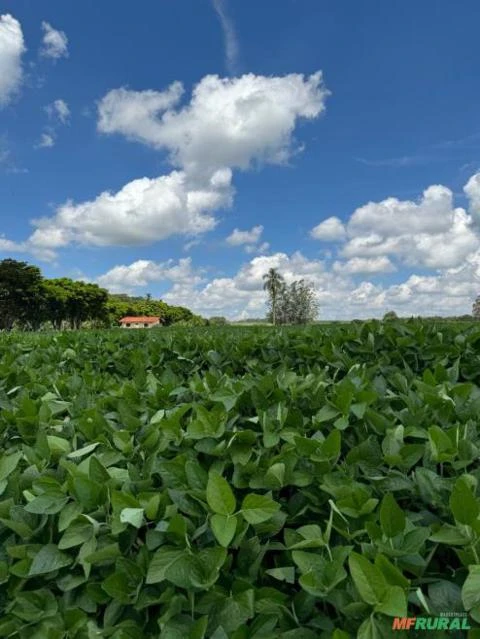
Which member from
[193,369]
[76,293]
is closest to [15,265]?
[76,293]

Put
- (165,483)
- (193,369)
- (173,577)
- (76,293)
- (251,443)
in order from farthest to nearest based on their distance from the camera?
(76,293) < (193,369) < (251,443) < (165,483) < (173,577)

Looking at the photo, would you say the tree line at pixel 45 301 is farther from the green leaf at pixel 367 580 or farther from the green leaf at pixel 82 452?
the green leaf at pixel 367 580

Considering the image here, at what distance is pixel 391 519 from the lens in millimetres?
1211

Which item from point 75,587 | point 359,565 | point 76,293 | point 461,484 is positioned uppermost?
point 76,293

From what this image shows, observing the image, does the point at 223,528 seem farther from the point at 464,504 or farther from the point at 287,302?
the point at 287,302

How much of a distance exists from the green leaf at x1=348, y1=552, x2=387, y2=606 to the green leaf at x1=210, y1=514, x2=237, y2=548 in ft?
0.99

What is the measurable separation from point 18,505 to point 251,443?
0.77m

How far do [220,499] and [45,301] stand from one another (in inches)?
2794

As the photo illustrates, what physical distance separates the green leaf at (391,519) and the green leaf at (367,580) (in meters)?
0.16

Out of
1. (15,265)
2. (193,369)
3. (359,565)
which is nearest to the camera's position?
(359,565)

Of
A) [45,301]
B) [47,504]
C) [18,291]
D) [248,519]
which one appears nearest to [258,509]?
[248,519]

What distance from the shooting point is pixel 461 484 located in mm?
1166

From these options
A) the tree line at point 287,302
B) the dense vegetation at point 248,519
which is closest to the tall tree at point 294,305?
the tree line at point 287,302

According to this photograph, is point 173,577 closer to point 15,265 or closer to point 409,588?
point 409,588
